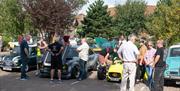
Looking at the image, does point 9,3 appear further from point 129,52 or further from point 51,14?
point 129,52

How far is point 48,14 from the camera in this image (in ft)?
112

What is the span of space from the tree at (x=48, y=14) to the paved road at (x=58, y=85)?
18137mm

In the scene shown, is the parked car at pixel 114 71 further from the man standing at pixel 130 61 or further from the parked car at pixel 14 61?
the parked car at pixel 14 61

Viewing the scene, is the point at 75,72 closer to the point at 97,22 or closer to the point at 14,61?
the point at 14,61

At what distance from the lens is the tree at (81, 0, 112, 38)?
166 feet

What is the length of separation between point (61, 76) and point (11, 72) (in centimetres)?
348

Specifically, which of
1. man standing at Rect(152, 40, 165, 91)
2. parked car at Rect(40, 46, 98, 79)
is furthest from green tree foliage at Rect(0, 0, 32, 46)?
man standing at Rect(152, 40, 165, 91)

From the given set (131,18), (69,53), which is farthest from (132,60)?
(131,18)

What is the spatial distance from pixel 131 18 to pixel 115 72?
44.3 metres

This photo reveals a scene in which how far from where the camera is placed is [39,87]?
44.7ft

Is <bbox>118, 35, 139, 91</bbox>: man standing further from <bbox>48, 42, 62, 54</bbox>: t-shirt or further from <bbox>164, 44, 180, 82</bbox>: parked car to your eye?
<bbox>48, 42, 62, 54</bbox>: t-shirt

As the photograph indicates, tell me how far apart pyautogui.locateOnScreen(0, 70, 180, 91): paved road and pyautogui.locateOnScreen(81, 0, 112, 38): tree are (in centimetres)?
3456

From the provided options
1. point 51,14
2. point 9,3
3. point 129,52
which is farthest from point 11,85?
point 9,3

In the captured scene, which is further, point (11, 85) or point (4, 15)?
point (4, 15)
